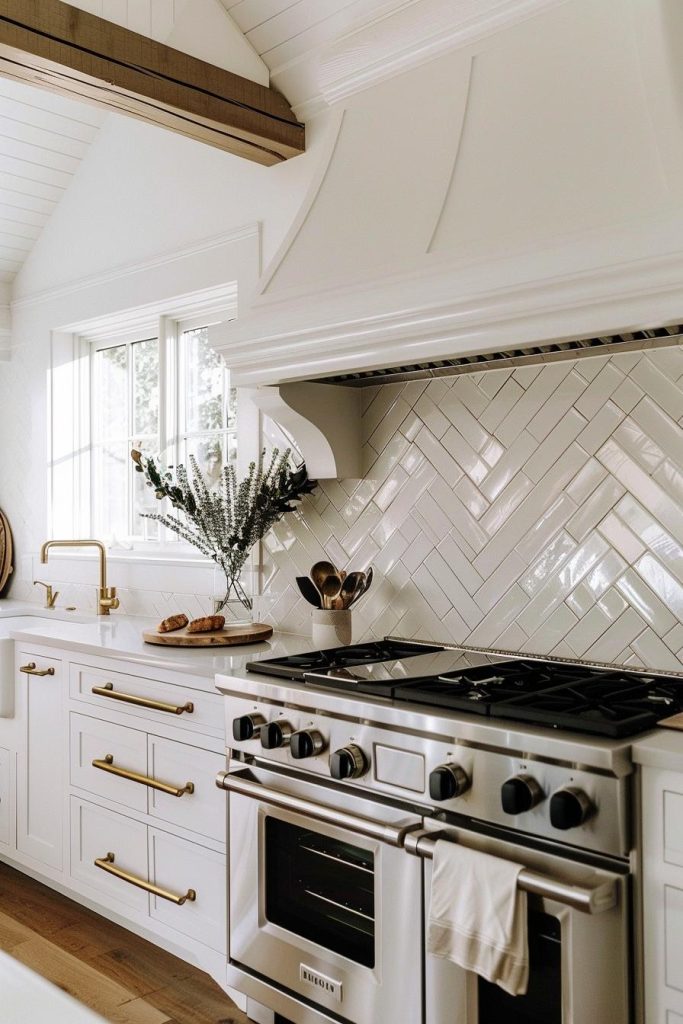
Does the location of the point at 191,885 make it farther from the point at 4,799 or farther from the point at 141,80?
Result: the point at 141,80

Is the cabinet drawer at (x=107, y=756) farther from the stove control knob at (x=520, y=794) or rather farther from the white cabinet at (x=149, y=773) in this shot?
the stove control knob at (x=520, y=794)

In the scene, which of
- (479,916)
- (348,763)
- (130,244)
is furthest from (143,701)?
(130,244)

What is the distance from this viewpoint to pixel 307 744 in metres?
1.99

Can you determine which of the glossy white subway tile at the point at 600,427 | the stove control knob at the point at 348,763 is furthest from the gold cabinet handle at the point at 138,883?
the glossy white subway tile at the point at 600,427

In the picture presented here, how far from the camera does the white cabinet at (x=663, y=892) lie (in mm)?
1464

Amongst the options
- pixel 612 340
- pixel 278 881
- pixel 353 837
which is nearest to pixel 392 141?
pixel 612 340

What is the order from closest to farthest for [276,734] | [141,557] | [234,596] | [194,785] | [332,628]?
1. [276,734]
2. [194,785]
3. [332,628]
4. [234,596]
5. [141,557]

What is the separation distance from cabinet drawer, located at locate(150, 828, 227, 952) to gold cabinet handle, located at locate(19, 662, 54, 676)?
0.71 m

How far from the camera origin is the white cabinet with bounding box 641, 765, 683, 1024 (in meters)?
1.46

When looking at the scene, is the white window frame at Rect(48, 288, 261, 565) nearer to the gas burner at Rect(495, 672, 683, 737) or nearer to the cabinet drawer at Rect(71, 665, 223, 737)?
the cabinet drawer at Rect(71, 665, 223, 737)

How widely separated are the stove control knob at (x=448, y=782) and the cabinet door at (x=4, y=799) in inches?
82.2

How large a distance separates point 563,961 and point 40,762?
2.08m

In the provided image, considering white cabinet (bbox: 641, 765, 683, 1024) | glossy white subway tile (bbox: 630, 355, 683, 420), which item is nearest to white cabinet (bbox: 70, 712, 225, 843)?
white cabinet (bbox: 641, 765, 683, 1024)

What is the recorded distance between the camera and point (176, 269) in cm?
343
